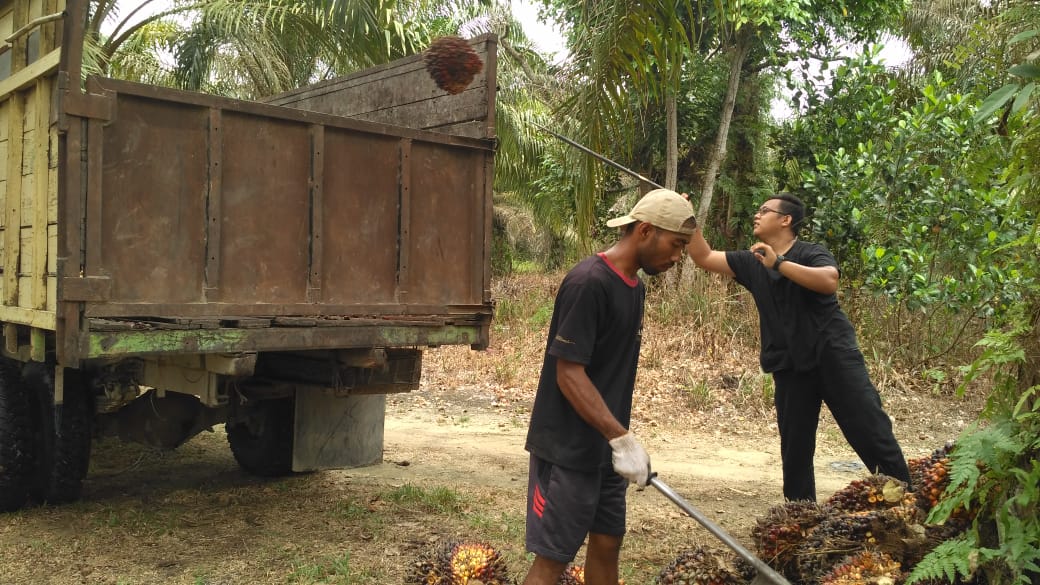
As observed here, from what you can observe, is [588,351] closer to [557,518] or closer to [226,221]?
[557,518]

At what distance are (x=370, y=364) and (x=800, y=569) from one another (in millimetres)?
2289

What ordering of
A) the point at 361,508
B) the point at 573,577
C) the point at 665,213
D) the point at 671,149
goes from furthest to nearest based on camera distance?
the point at 671,149
the point at 361,508
the point at 573,577
the point at 665,213

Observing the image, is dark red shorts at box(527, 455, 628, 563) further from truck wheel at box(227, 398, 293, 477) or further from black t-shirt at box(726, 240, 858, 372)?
truck wheel at box(227, 398, 293, 477)

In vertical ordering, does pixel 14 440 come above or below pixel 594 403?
below

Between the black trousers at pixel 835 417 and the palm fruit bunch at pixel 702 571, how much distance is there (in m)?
1.02

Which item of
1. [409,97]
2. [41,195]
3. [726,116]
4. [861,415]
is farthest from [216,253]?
[726,116]

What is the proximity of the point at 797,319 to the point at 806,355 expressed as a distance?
194 mm

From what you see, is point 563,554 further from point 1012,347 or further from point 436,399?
point 436,399

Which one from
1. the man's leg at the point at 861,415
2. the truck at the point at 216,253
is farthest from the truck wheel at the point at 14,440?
the man's leg at the point at 861,415

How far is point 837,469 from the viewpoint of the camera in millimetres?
6891

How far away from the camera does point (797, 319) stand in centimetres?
441

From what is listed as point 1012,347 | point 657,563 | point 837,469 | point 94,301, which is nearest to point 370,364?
point 94,301

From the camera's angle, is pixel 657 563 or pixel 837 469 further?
pixel 837 469

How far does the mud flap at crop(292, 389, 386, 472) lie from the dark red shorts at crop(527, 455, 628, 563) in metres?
2.11
